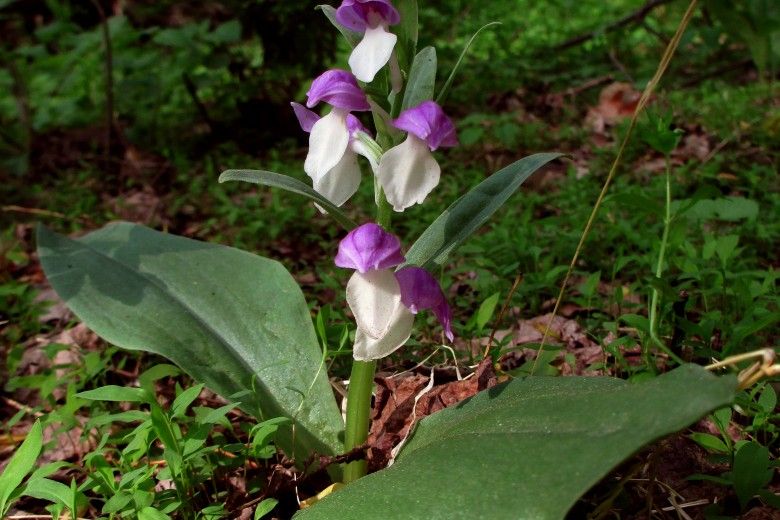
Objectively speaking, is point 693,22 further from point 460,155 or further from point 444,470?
point 444,470

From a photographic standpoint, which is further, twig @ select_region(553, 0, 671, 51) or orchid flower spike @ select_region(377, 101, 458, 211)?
twig @ select_region(553, 0, 671, 51)

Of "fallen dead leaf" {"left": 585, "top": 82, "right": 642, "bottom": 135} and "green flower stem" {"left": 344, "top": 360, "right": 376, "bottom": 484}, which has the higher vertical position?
"green flower stem" {"left": 344, "top": 360, "right": 376, "bottom": 484}

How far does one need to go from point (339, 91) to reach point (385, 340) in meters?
0.42

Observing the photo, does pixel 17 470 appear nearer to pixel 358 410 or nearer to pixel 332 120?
pixel 358 410

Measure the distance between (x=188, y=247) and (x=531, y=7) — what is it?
5.65 m

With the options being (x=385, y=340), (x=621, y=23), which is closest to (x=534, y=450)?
(x=385, y=340)

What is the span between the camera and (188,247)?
6.00ft

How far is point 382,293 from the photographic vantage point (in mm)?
1198

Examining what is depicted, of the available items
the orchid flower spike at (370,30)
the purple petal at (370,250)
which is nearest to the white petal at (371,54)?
the orchid flower spike at (370,30)

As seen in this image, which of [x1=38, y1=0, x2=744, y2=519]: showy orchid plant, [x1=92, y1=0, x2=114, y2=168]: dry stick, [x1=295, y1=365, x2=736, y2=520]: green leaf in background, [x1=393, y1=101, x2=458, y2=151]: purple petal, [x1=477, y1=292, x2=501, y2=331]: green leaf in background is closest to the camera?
[x1=295, y1=365, x2=736, y2=520]: green leaf in background

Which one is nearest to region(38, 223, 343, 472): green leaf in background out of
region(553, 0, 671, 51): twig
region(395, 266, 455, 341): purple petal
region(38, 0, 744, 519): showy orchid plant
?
region(38, 0, 744, 519): showy orchid plant

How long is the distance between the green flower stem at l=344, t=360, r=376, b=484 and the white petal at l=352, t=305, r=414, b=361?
0.50ft

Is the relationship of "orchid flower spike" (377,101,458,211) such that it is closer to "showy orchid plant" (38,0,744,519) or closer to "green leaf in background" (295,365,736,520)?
"showy orchid plant" (38,0,744,519)

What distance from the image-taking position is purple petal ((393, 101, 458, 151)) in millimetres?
1146
